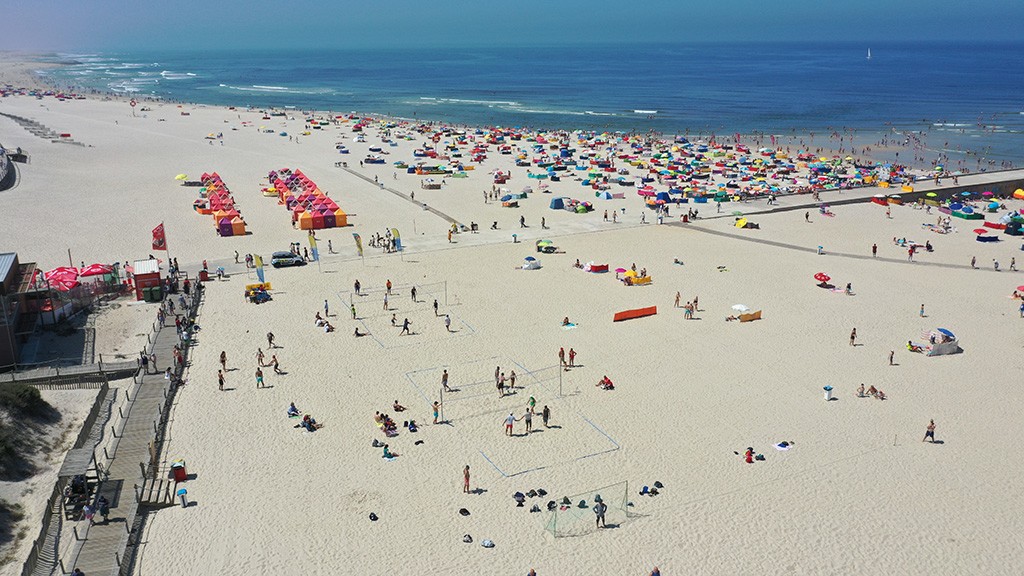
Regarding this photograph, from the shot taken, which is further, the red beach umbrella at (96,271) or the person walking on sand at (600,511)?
the red beach umbrella at (96,271)

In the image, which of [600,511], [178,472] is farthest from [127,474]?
[600,511]

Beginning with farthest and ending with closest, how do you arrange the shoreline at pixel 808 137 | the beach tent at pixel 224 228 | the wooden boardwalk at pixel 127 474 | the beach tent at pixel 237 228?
the shoreline at pixel 808 137
the beach tent at pixel 237 228
the beach tent at pixel 224 228
the wooden boardwalk at pixel 127 474

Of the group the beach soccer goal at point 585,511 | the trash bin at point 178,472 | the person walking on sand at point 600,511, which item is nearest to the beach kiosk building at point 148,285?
the trash bin at point 178,472

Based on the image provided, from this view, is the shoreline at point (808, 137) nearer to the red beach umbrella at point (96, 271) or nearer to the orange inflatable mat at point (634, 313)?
the orange inflatable mat at point (634, 313)

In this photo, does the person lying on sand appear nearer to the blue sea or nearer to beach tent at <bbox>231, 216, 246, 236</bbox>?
beach tent at <bbox>231, 216, 246, 236</bbox>

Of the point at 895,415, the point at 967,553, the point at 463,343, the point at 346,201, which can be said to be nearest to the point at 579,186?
the point at 346,201

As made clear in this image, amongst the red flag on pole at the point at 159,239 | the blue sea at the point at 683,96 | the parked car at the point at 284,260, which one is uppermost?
the blue sea at the point at 683,96

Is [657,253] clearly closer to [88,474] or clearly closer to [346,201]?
[346,201]
